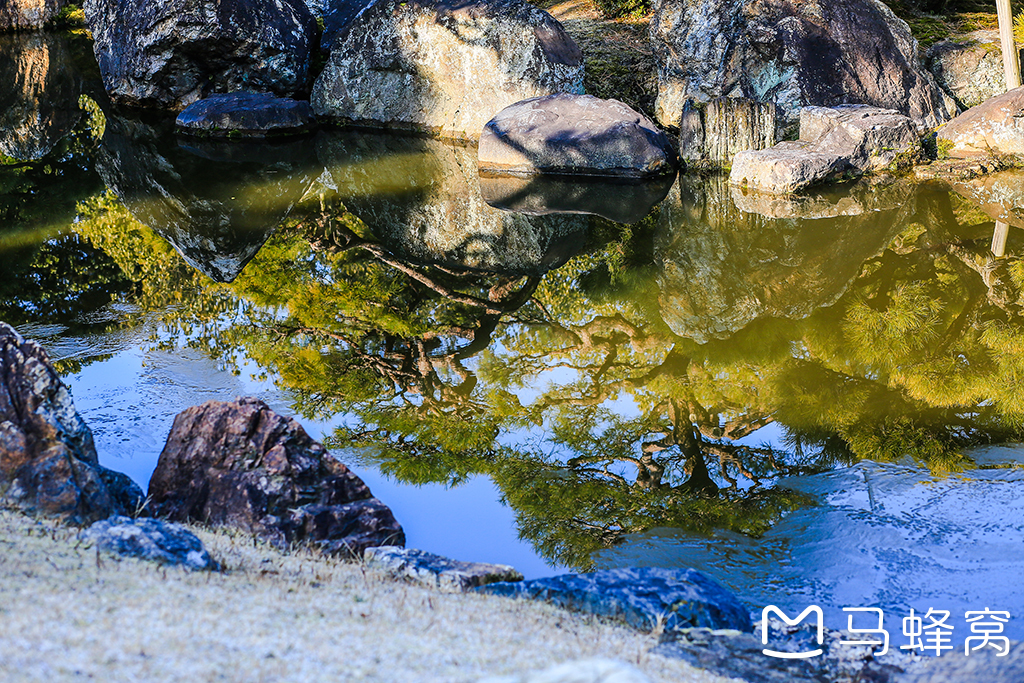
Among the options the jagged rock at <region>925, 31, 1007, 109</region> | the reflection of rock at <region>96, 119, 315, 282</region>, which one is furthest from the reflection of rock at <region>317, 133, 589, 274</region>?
the jagged rock at <region>925, 31, 1007, 109</region>

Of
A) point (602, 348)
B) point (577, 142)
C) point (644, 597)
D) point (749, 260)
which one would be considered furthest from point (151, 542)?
point (577, 142)

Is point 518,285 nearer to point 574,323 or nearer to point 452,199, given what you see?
point 574,323

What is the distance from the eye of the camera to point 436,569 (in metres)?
4.46

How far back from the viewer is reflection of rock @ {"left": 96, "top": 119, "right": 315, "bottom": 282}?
10305 mm

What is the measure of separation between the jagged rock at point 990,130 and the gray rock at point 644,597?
11452 millimetres

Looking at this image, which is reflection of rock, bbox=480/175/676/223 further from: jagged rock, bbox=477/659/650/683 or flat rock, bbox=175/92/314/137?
jagged rock, bbox=477/659/650/683

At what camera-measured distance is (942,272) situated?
9203mm

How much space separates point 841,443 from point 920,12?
52.4 ft

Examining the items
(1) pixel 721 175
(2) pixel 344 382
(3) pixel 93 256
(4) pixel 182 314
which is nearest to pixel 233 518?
(2) pixel 344 382

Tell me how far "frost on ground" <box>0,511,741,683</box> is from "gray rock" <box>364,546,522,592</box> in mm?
171

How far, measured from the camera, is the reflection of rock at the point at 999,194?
36.1 ft

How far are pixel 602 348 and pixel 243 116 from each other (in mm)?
10457

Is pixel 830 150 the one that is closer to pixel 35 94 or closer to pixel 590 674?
pixel 590 674

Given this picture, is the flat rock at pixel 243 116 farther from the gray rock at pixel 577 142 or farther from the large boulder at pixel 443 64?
the gray rock at pixel 577 142
